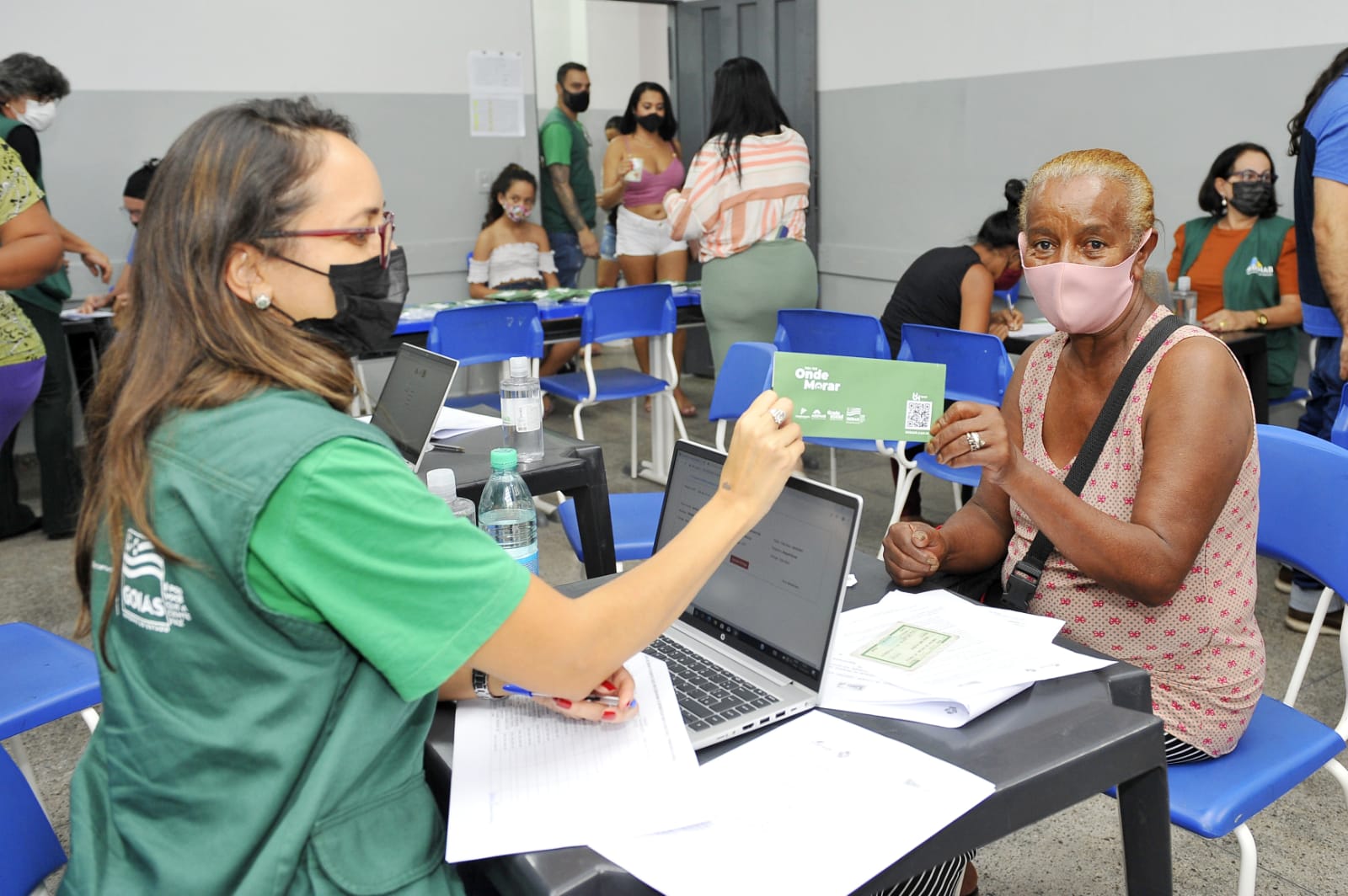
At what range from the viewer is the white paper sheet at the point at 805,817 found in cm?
94

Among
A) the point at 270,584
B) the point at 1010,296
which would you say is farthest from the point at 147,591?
the point at 1010,296

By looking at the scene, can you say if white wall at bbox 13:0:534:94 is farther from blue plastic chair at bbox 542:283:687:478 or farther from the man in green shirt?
blue plastic chair at bbox 542:283:687:478

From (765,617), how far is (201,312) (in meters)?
0.72

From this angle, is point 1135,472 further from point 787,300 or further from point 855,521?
point 787,300

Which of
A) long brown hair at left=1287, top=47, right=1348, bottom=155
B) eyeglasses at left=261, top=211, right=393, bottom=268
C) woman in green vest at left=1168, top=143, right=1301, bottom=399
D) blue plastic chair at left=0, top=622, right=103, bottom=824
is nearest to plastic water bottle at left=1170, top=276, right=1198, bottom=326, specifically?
woman in green vest at left=1168, top=143, right=1301, bottom=399

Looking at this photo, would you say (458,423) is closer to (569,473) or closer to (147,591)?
(569,473)

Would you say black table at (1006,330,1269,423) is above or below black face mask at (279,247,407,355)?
below

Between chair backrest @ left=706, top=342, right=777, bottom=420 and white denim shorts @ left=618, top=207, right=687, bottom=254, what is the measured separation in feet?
11.0

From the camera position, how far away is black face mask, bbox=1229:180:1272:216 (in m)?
4.30

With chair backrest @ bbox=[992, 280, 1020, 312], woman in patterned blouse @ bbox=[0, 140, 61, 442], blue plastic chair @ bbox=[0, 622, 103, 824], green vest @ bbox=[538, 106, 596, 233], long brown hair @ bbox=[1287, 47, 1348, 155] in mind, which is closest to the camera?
blue plastic chair @ bbox=[0, 622, 103, 824]

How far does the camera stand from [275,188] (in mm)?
1051

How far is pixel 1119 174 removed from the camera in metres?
1.63

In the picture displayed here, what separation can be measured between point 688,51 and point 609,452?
3.28 m

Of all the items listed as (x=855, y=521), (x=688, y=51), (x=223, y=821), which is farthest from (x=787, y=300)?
(x=223, y=821)
